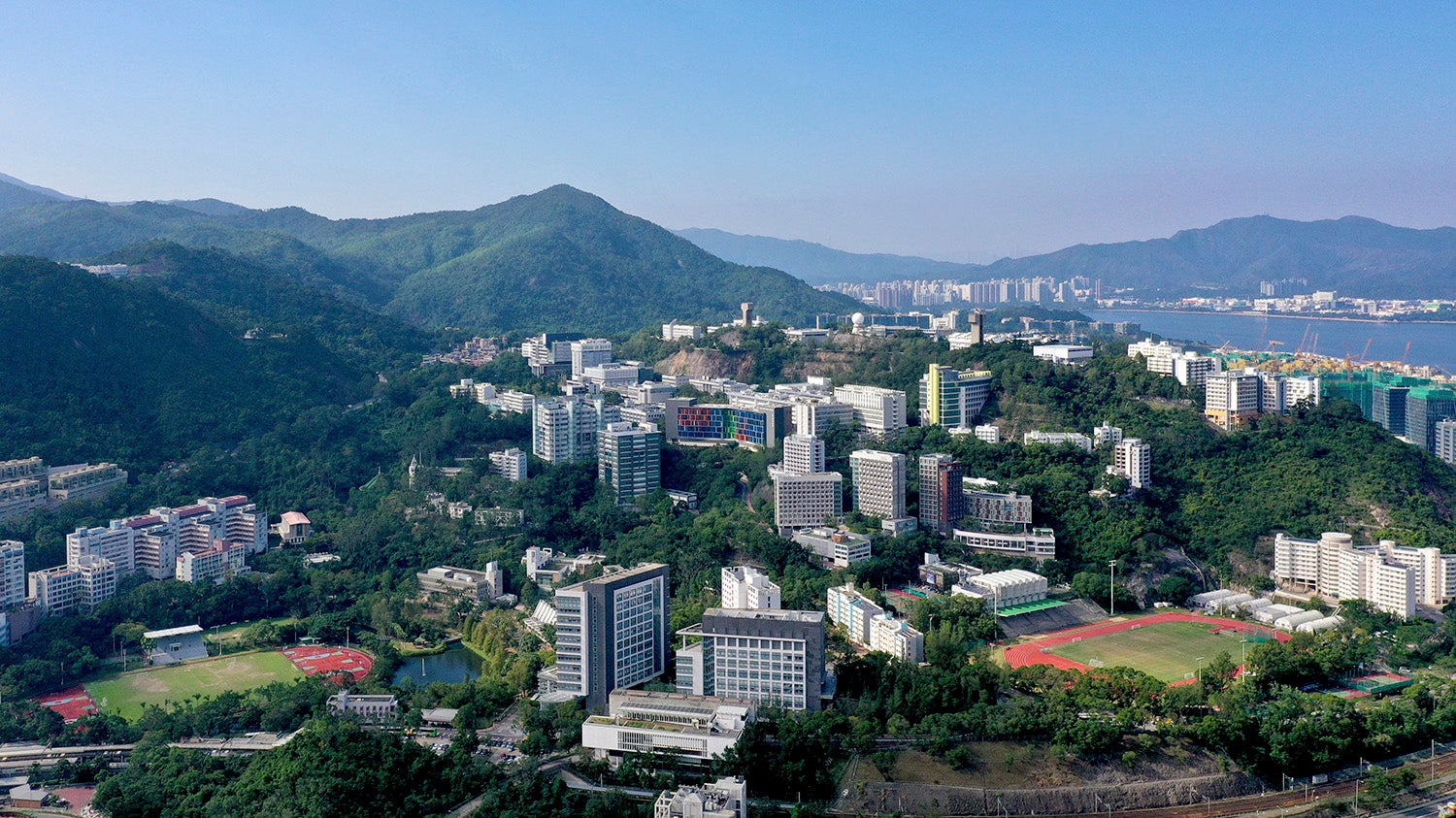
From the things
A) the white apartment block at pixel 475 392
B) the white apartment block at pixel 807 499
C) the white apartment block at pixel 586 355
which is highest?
the white apartment block at pixel 586 355

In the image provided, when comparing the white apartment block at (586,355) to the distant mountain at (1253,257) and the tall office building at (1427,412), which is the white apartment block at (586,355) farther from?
the distant mountain at (1253,257)

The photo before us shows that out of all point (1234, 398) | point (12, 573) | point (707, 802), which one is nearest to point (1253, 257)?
point (1234, 398)

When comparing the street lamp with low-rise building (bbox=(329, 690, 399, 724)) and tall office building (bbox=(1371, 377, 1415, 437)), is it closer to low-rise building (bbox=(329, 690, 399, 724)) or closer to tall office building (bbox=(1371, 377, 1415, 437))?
low-rise building (bbox=(329, 690, 399, 724))

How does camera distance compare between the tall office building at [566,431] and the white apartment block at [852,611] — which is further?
the tall office building at [566,431]

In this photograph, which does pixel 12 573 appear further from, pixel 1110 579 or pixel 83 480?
pixel 1110 579

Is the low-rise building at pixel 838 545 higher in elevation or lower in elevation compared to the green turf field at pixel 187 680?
higher

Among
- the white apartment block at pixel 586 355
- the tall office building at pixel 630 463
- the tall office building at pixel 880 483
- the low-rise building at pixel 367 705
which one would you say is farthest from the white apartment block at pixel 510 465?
the low-rise building at pixel 367 705
